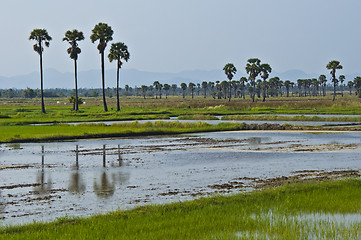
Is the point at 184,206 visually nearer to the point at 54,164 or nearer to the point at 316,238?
the point at 316,238

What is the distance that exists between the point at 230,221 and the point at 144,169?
1145cm

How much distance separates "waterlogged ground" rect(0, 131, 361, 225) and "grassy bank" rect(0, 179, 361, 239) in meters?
1.65

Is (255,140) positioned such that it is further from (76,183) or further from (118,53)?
(118,53)

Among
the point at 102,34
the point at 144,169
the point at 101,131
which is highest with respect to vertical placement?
the point at 102,34

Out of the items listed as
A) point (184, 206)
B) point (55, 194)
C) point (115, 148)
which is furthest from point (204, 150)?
point (184, 206)

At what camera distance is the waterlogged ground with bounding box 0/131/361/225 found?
1659 centimetres

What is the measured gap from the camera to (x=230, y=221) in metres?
13.0

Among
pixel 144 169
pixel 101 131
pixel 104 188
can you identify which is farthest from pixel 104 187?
pixel 101 131

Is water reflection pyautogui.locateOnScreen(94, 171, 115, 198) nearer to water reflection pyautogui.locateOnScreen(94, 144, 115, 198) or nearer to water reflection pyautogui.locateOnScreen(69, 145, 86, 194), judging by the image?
A: water reflection pyautogui.locateOnScreen(94, 144, 115, 198)

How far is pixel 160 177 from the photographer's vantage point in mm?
21578

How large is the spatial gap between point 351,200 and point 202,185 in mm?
5841

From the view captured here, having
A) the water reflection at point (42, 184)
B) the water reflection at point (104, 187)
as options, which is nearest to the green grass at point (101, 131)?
the water reflection at point (42, 184)

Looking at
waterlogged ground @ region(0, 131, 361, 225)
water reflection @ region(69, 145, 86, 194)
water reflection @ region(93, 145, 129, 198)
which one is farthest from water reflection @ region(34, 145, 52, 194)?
water reflection @ region(93, 145, 129, 198)

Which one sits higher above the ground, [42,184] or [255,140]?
[42,184]
